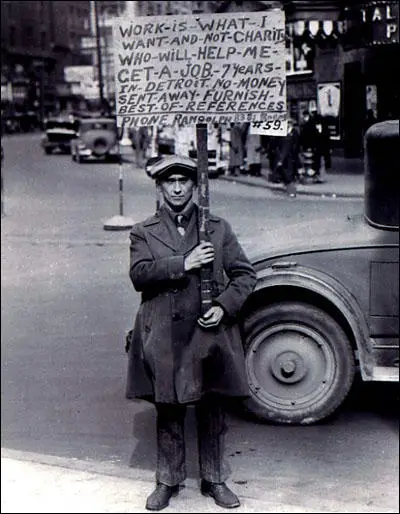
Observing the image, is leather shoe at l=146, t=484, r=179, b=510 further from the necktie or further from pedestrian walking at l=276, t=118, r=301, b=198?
pedestrian walking at l=276, t=118, r=301, b=198

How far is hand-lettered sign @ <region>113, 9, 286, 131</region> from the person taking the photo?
4.22 metres

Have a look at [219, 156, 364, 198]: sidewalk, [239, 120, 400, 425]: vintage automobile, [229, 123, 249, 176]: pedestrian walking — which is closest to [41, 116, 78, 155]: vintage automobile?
A: [219, 156, 364, 198]: sidewalk

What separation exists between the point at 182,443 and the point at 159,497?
26 cm

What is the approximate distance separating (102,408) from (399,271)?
80.9 inches

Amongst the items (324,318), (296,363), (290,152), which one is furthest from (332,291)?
(290,152)

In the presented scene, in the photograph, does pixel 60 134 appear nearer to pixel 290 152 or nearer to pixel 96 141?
pixel 96 141

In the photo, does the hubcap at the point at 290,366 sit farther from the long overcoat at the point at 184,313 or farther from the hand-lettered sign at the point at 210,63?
the hand-lettered sign at the point at 210,63

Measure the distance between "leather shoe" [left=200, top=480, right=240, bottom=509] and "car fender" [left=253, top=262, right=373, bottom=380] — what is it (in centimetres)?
117

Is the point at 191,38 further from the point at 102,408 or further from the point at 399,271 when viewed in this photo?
the point at 102,408

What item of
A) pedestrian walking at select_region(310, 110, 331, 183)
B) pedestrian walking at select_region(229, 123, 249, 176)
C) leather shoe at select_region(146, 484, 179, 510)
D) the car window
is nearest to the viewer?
leather shoe at select_region(146, 484, 179, 510)

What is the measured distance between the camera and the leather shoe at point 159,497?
4312 mm

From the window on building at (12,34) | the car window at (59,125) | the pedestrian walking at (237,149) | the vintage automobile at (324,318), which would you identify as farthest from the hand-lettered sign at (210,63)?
the car window at (59,125)

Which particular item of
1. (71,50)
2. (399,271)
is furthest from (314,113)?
(71,50)

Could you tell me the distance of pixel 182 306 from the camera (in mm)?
4199
